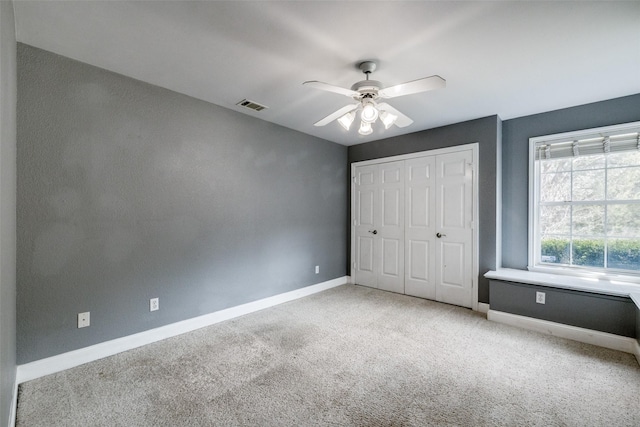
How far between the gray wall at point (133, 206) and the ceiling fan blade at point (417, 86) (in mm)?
1995

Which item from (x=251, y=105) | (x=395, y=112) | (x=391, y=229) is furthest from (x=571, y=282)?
(x=251, y=105)

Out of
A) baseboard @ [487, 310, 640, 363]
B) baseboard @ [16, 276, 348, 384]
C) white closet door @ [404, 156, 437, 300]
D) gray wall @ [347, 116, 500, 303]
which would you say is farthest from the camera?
white closet door @ [404, 156, 437, 300]

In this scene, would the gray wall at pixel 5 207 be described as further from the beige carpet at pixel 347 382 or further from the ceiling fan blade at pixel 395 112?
the ceiling fan blade at pixel 395 112

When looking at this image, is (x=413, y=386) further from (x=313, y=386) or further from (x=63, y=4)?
(x=63, y=4)

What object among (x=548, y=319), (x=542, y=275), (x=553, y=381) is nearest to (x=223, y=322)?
(x=553, y=381)

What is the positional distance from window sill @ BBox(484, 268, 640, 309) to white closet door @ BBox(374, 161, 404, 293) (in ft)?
4.27

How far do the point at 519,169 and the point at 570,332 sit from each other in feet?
6.21

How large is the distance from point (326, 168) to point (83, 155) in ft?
10.2

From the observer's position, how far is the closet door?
14.4 feet

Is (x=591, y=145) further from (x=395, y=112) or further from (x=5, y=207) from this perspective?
(x=5, y=207)

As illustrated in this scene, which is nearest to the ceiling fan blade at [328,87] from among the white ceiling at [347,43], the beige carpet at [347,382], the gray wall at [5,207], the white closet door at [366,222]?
the white ceiling at [347,43]

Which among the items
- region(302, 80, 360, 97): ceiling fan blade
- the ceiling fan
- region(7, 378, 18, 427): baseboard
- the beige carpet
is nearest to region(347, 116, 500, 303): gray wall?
the beige carpet

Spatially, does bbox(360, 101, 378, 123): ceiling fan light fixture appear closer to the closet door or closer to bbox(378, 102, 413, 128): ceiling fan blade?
bbox(378, 102, 413, 128): ceiling fan blade

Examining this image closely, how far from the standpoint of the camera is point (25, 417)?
1.70 meters
